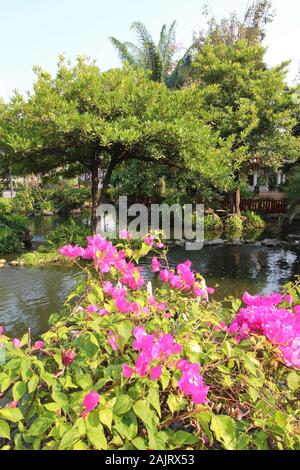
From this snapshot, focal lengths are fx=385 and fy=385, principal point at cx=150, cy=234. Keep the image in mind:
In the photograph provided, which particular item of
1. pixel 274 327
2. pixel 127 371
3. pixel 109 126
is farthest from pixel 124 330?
pixel 109 126

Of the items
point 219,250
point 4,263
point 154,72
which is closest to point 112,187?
point 154,72

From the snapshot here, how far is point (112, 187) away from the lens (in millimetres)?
21844

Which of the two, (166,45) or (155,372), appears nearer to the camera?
(155,372)

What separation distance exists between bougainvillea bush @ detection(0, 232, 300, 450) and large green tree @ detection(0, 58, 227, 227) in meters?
6.16

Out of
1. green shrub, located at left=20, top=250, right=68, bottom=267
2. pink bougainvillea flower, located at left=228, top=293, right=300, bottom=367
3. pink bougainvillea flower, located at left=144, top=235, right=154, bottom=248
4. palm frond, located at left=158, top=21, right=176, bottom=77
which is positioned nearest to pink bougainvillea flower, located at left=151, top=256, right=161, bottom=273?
pink bougainvillea flower, located at left=144, top=235, right=154, bottom=248

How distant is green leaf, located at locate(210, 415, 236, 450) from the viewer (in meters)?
1.33

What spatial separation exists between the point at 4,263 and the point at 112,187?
12815 mm

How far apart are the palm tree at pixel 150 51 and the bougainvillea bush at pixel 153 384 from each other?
61.6 feet

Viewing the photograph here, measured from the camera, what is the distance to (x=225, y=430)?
1.36 metres

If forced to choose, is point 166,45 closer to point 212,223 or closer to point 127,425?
point 212,223

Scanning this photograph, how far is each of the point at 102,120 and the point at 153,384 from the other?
292 inches

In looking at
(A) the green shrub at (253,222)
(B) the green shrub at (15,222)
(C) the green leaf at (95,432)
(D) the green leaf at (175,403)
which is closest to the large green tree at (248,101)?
(A) the green shrub at (253,222)

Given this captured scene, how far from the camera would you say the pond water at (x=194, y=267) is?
607cm
